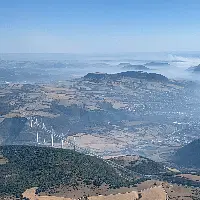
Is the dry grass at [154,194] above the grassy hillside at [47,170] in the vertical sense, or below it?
below

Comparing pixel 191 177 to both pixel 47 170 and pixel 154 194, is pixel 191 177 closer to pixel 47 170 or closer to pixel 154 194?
pixel 154 194

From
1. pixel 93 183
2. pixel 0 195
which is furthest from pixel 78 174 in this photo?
pixel 0 195

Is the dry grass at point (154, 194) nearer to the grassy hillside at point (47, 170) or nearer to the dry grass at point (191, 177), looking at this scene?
the grassy hillside at point (47, 170)

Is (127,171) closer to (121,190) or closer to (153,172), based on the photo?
(153,172)

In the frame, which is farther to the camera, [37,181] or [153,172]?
[153,172]

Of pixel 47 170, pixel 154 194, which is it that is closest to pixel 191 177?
pixel 154 194

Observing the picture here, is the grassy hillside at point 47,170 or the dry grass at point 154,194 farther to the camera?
the grassy hillside at point 47,170

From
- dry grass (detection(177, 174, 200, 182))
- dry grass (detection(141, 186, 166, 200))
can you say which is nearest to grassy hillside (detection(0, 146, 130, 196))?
dry grass (detection(141, 186, 166, 200))

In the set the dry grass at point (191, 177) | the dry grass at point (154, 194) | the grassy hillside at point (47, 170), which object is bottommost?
the dry grass at point (191, 177)

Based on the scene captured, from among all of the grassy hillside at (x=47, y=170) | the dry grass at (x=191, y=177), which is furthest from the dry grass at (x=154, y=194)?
the dry grass at (x=191, y=177)

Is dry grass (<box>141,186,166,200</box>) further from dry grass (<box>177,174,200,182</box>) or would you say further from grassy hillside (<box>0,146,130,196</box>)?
dry grass (<box>177,174,200,182</box>)
